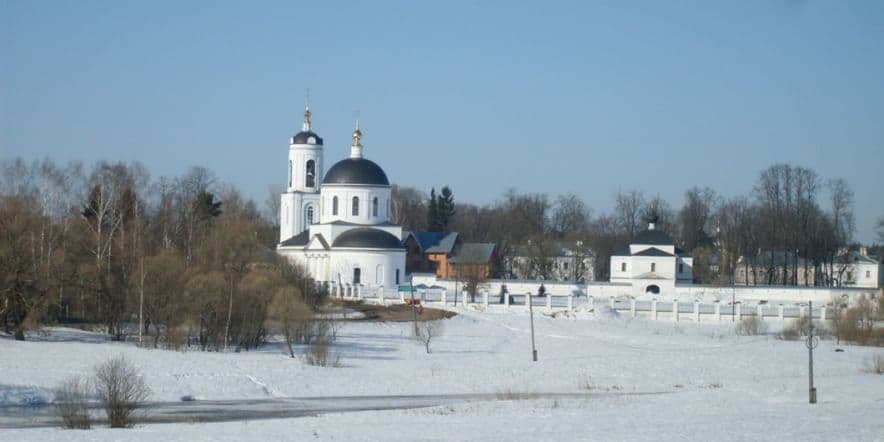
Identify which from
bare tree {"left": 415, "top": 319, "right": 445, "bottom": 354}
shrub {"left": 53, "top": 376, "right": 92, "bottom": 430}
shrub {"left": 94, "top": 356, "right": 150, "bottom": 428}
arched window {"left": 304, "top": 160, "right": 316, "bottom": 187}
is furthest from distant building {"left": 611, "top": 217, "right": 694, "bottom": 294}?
shrub {"left": 53, "top": 376, "right": 92, "bottom": 430}

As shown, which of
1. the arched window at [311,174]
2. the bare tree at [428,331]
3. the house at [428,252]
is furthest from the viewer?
the house at [428,252]

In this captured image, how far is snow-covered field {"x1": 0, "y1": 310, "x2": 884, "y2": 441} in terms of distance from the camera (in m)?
21.7

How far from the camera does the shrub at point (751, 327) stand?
4943cm

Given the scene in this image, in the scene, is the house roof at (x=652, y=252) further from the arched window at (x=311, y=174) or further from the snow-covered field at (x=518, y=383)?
the arched window at (x=311, y=174)

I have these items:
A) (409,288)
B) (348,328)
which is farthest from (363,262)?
(348,328)

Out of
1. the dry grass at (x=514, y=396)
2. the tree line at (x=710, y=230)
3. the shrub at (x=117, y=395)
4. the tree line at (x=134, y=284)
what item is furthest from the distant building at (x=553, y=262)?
the shrub at (x=117, y=395)

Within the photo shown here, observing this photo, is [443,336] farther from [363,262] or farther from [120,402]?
[120,402]

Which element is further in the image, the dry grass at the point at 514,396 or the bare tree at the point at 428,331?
the bare tree at the point at 428,331

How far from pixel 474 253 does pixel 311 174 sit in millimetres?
12575

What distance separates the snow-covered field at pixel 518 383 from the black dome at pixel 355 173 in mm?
20458

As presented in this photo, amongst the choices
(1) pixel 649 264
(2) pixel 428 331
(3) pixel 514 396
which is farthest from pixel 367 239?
(3) pixel 514 396

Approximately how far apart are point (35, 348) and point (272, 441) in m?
15.4

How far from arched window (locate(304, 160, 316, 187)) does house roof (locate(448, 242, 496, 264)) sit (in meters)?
9.74

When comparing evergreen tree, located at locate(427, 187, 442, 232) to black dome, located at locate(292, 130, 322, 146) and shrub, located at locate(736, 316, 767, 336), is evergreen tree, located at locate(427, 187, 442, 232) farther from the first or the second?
shrub, located at locate(736, 316, 767, 336)
